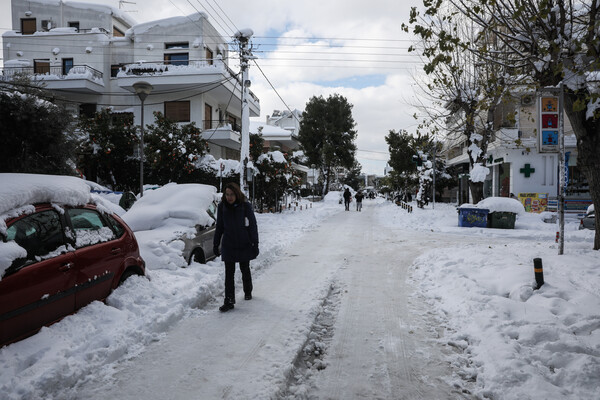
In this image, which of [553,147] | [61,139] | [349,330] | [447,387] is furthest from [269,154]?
[447,387]

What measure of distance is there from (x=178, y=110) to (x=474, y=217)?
18544 millimetres

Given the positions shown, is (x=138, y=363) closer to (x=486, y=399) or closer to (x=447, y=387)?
(x=447, y=387)

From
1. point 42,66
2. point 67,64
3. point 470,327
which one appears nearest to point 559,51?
point 470,327

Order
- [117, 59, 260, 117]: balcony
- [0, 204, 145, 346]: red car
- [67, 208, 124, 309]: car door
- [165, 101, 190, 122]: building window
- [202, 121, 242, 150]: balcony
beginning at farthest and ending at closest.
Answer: [165, 101, 190, 122]: building window, [202, 121, 242, 150]: balcony, [117, 59, 260, 117]: balcony, [67, 208, 124, 309]: car door, [0, 204, 145, 346]: red car

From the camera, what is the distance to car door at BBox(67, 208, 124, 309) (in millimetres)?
4480

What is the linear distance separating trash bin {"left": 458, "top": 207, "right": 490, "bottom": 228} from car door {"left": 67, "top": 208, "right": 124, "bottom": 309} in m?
15.5

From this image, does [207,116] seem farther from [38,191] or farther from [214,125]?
[38,191]

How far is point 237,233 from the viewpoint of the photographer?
585 centimetres

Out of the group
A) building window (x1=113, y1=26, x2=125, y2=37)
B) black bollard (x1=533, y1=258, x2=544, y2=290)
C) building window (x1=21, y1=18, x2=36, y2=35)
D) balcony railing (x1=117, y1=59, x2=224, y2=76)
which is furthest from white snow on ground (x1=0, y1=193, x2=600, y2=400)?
building window (x1=21, y1=18, x2=36, y2=35)

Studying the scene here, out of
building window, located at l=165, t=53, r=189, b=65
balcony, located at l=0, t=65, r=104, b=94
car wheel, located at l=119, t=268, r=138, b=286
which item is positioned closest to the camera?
car wheel, located at l=119, t=268, r=138, b=286

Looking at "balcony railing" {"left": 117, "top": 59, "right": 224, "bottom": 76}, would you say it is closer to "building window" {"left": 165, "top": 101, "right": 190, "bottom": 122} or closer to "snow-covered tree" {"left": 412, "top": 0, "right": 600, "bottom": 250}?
"building window" {"left": 165, "top": 101, "right": 190, "bottom": 122}

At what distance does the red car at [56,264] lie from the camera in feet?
11.8

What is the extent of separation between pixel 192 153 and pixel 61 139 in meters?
6.87

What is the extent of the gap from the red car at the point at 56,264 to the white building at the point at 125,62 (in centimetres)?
1963
